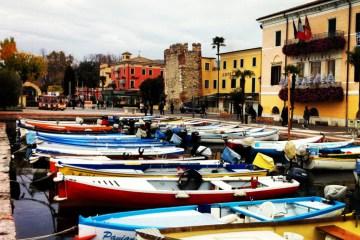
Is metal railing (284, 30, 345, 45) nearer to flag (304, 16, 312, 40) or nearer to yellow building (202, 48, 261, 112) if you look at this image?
flag (304, 16, 312, 40)

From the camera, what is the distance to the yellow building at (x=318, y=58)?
38094 mm

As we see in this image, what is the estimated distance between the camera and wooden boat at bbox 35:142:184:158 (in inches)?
774

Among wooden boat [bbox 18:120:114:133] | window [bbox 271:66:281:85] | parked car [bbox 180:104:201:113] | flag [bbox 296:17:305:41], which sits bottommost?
wooden boat [bbox 18:120:114:133]

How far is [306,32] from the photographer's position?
41.5 m

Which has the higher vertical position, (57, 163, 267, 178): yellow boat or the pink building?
the pink building

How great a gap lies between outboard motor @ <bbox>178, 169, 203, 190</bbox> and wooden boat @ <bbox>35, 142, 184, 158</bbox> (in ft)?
21.3

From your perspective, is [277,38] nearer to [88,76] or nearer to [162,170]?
[162,170]

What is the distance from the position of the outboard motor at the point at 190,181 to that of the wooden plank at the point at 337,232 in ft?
18.5

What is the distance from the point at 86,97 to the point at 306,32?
72.2 metres

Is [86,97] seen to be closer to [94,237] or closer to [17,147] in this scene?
[17,147]

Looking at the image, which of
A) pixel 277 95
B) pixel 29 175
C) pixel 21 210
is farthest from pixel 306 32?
pixel 21 210

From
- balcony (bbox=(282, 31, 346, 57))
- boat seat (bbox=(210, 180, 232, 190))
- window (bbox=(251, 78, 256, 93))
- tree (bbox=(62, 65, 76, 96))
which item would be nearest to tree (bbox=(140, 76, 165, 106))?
window (bbox=(251, 78, 256, 93))

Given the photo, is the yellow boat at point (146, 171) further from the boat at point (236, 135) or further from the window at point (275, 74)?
the window at point (275, 74)

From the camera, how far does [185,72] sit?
70.6 metres
